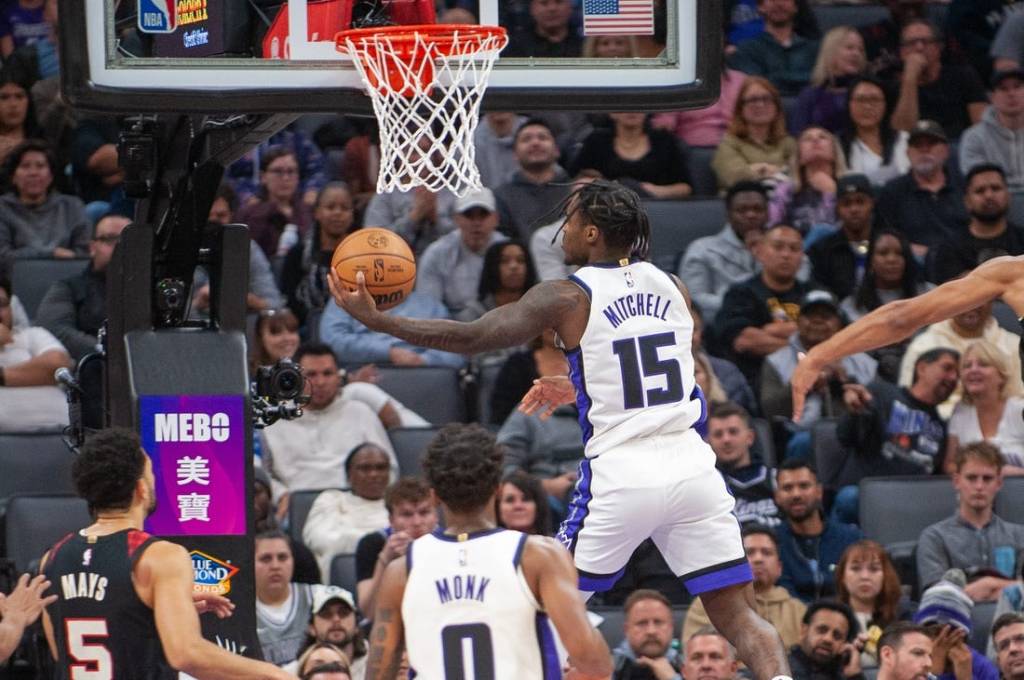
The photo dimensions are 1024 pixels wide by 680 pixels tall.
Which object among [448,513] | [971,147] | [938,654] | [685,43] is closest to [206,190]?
[685,43]

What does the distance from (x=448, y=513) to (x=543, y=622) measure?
397mm

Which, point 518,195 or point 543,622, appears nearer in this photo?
point 543,622

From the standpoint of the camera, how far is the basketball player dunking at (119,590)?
5906 millimetres

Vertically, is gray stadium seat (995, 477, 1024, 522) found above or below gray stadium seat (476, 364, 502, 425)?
below

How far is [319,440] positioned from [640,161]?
304 cm

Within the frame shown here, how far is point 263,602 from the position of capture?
9.30m

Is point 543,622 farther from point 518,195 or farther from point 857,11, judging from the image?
point 857,11

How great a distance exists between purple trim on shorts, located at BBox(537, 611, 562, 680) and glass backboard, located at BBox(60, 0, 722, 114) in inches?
101

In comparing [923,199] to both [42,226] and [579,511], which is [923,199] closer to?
[42,226]

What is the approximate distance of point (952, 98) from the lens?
1386cm

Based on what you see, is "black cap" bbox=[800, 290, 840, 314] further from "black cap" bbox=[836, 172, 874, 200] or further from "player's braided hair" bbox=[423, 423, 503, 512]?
"player's braided hair" bbox=[423, 423, 503, 512]

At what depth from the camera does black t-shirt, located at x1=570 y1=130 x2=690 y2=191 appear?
1217 centimetres

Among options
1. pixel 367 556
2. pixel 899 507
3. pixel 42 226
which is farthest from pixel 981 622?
pixel 42 226

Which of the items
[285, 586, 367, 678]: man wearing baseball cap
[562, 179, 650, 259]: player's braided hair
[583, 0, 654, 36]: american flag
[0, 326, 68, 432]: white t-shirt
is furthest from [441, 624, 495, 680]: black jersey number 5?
[0, 326, 68, 432]: white t-shirt
